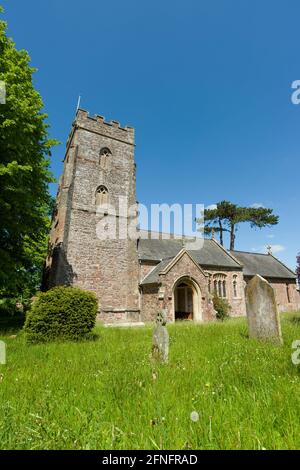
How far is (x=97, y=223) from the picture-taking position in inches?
827

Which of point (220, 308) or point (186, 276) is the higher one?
point (186, 276)

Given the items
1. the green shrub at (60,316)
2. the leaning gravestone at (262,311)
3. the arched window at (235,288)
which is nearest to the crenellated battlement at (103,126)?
the green shrub at (60,316)

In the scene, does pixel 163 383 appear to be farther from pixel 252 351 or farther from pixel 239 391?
pixel 252 351

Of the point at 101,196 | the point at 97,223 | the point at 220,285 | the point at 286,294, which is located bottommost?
the point at 286,294

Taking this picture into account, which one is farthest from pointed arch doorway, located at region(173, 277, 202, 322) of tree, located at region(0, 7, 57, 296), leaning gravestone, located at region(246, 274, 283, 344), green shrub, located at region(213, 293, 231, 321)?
leaning gravestone, located at region(246, 274, 283, 344)

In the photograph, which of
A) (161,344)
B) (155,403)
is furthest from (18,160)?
(155,403)

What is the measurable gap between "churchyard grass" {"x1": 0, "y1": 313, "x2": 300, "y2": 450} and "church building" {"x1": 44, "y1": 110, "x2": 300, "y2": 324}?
13309 mm

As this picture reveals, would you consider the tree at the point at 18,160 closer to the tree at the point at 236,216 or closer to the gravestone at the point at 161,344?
the gravestone at the point at 161,344

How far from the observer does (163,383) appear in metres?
4.06

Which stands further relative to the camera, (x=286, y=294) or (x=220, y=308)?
(x=286, y=294)

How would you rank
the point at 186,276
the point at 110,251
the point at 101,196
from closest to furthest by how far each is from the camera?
the point at 110,251, the point at 186,276, the point at 101,196

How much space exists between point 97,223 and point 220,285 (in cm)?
1360

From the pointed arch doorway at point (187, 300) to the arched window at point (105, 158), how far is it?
10943 millimetres

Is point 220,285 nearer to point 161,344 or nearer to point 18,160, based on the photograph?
point 18,160
